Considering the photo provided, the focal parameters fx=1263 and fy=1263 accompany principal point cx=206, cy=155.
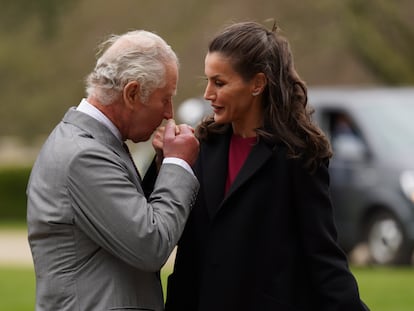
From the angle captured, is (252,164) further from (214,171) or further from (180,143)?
(180,143)

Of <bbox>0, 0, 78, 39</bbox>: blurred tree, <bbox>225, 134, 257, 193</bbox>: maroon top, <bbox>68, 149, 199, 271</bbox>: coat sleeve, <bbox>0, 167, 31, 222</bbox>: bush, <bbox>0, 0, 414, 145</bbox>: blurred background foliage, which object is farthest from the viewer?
<bbox>0, 167, 31, 222</bbox>: bush

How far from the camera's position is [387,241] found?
1220 cm

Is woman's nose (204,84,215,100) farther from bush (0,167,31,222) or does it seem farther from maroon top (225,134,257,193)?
bush (0,167,31,222)

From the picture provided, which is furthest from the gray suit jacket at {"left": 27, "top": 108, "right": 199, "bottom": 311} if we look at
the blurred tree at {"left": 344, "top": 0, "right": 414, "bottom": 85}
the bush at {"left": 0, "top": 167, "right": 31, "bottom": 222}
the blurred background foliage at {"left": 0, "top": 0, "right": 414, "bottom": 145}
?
the bush at {"left": 0, "top": 167, "right": 31, "bottom": 222}

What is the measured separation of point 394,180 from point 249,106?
8262 mm

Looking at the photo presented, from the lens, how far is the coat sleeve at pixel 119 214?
367 cm

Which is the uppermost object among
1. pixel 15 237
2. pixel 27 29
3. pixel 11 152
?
Answer: pixel 27 29

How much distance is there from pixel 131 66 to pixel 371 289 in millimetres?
5797

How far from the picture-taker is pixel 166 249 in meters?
3.71

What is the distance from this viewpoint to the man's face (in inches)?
151

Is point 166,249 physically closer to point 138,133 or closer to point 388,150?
point 138,133

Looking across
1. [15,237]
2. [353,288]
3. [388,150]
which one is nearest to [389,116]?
[388,150]

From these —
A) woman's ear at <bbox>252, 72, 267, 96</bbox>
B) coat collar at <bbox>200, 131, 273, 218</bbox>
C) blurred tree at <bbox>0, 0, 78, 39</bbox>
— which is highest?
woman's ear at <bbox>252, 72, 267, 96</bbox>

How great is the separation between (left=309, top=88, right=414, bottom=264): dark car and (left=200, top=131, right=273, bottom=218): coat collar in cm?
797
